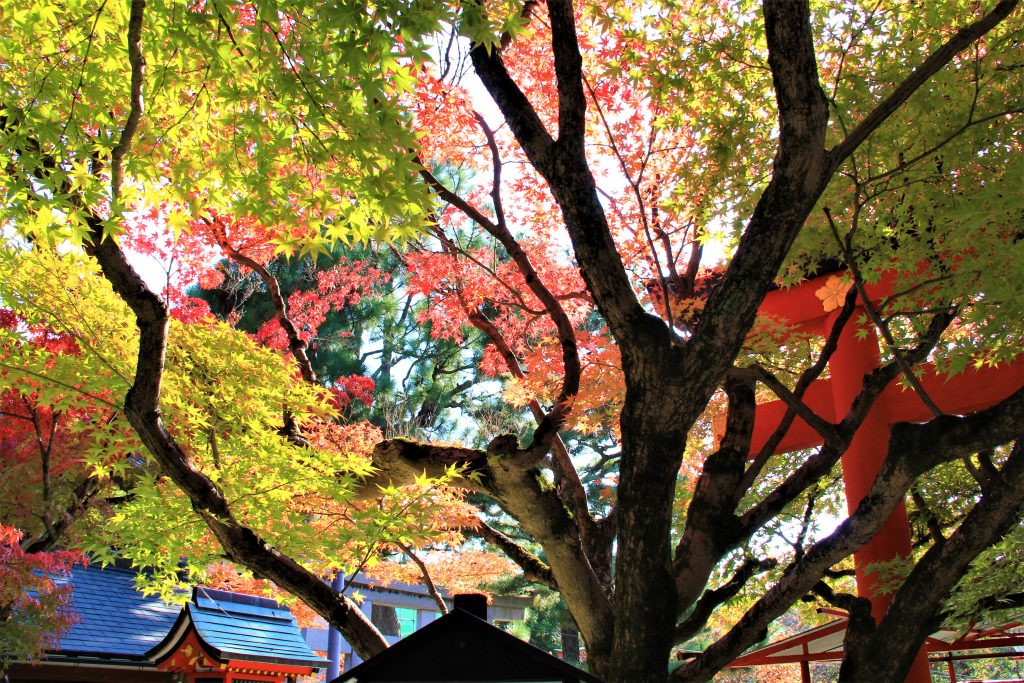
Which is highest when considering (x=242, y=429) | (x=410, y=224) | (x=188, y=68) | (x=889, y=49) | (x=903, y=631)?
(x=889, y=49)

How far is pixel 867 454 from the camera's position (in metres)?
7.34

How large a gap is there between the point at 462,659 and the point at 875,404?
5906 millimetres

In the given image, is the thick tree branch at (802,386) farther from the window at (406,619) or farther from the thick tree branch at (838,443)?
the window at (406,619)

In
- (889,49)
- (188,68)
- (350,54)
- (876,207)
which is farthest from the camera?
(876,207)

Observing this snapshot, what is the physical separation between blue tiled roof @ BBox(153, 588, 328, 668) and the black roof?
5139mm

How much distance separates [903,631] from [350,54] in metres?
4.35

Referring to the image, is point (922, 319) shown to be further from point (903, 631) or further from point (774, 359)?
point (903, 631)

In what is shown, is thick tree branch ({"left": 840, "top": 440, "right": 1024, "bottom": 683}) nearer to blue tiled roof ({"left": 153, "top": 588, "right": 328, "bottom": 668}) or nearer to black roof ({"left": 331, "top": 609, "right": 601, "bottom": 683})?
black roof ({"left": 331, "top": 609, "right": 601, "bottom": 683})

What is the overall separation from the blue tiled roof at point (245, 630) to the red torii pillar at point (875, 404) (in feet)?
18.4

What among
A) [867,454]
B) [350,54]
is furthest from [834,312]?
[350,54]

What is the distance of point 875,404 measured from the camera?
750cm

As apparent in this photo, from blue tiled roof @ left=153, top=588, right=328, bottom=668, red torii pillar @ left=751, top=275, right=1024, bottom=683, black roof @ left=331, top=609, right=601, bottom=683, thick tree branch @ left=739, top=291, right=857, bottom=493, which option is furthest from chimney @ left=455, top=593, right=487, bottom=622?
blue tiled roof @ left=153, top=588, right=328, bottom=668

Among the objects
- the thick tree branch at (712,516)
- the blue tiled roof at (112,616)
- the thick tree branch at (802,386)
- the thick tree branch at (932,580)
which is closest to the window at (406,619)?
the blue tiled roof at (112,616)

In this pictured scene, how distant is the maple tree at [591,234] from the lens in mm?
3566
